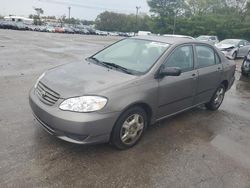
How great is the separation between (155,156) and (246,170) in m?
1.22

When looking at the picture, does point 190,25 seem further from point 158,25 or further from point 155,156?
point 155,156

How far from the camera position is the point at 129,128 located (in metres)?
3.49

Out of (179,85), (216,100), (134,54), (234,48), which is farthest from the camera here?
(234,48)

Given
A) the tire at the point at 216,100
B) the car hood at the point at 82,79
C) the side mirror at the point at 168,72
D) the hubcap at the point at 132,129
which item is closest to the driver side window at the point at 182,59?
the side mirror at the point at 168,72

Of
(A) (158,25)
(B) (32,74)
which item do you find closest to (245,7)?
(A) (158,25)

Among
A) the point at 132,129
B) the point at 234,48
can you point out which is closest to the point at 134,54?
the point at 132,129

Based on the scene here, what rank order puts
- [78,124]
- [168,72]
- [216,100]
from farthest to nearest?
[216,100] < [168,72] < [78,124]

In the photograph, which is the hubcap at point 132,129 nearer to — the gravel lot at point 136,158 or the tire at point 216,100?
the gravel lot at point 136,158

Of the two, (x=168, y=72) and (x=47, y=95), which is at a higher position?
(x=168, y=72)

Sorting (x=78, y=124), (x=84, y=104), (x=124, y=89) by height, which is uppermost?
(x=124, y=89)

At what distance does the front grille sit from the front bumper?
0.06 metres

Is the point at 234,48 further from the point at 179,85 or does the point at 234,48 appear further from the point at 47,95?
the point at 47,95

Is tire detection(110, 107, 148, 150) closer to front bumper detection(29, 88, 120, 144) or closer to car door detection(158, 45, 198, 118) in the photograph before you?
front bumper detection(29, 88, 120, 144)

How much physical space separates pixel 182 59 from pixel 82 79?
72.0 inches
